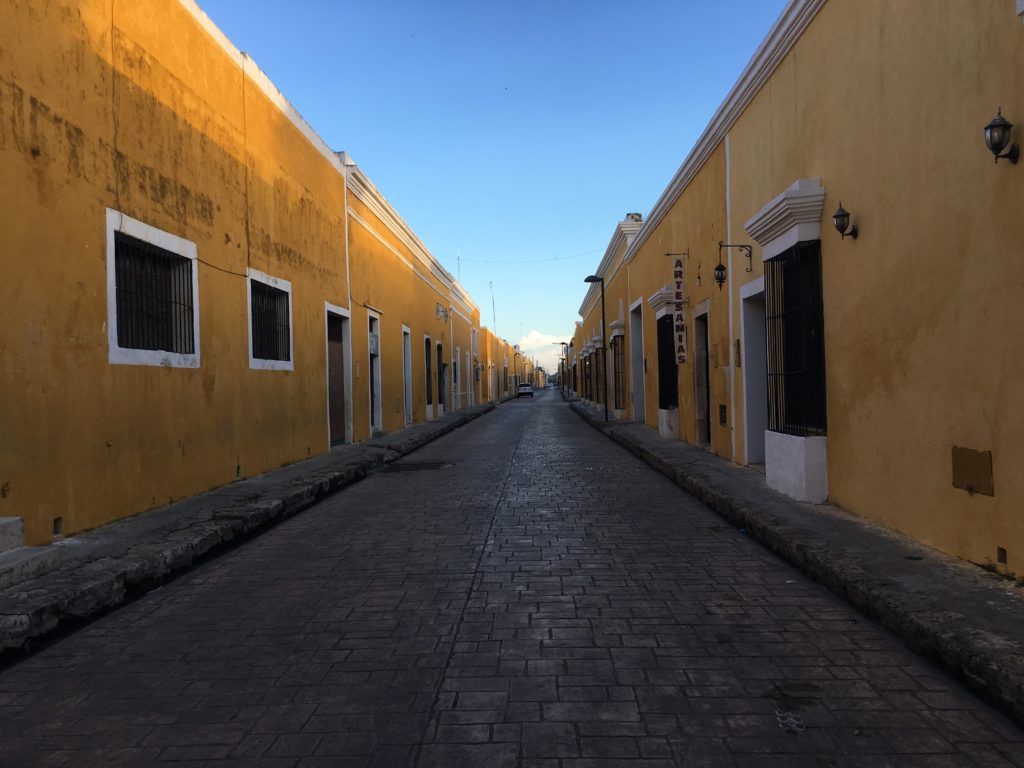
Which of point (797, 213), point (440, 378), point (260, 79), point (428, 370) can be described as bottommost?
point (440, 378)

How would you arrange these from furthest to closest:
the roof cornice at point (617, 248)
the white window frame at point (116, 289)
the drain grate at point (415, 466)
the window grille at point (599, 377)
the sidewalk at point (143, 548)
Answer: the window grille at point (599, 377) < the roof cornice at point (617, 248) < the drain grate at point (415, 466) < the white window frame at point (116, 289) < the sidewalk at point (143, 548)

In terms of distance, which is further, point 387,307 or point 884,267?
point 387,307

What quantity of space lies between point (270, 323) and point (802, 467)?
7971 mm

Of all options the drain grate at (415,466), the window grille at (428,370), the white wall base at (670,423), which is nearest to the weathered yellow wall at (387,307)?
the window grille at (428,370)

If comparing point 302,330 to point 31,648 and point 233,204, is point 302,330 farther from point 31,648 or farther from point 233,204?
point 31,648

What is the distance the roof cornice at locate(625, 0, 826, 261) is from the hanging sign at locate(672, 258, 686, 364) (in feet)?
5.13

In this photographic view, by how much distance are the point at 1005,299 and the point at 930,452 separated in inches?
53.2

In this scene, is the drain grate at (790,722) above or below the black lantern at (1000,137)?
below

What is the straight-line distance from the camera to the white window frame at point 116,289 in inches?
262

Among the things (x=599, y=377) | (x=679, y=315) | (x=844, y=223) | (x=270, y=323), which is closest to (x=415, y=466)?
(x=270, y=323)

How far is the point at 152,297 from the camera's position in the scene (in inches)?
302

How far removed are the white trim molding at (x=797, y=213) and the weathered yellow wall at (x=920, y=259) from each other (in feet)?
0.54

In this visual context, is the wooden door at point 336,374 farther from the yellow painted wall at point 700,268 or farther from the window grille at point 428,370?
the window grille at point 428,370

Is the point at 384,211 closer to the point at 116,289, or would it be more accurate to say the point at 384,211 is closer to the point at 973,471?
the point at 116,289
